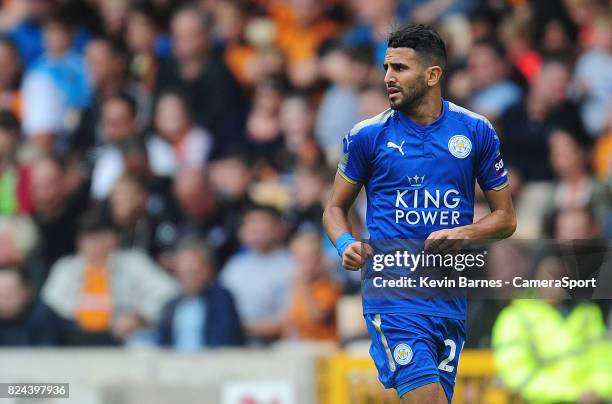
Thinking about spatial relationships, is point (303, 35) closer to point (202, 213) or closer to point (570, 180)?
point (202, 213)

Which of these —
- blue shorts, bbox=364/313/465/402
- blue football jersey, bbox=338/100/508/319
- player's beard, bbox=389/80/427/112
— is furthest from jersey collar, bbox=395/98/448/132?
blue shorts, bbox=364/313/465/402

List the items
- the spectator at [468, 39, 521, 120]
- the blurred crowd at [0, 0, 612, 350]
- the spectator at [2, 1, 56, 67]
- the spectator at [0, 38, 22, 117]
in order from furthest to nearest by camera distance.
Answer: the spectator at [2, 1, 56, 67] → the spectator at [0, 38, 22, 117] → the spectator at [468, 39, 521, 120] → the blurred crowd at [0, 0, 612, 350]

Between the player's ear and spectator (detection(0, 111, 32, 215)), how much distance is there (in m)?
7.54

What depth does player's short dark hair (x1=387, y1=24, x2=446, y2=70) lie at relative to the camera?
6270 mm

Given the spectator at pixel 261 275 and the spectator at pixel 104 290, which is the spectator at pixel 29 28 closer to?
the spectator at pixel 104 290

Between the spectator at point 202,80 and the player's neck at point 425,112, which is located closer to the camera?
the player's neck at point 425,112

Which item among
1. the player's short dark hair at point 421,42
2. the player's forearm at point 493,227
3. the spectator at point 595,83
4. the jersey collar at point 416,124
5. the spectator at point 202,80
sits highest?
the spectator at point 202,80

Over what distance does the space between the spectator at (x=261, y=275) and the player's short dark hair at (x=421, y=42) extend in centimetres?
515

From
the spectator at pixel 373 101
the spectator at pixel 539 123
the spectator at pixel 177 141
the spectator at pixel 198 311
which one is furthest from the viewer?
the spectator at pixel 177 141

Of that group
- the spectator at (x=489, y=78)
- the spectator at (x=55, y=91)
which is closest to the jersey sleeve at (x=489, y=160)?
the spectator at (x=489, y=78)

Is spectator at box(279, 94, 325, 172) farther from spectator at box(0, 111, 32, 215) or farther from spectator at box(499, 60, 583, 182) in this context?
spectator at box(0, 111, 32, 215)

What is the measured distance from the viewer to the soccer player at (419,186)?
6.27 meters

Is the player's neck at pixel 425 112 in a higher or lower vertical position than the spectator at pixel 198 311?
lower

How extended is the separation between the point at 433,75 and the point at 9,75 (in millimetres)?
9201
